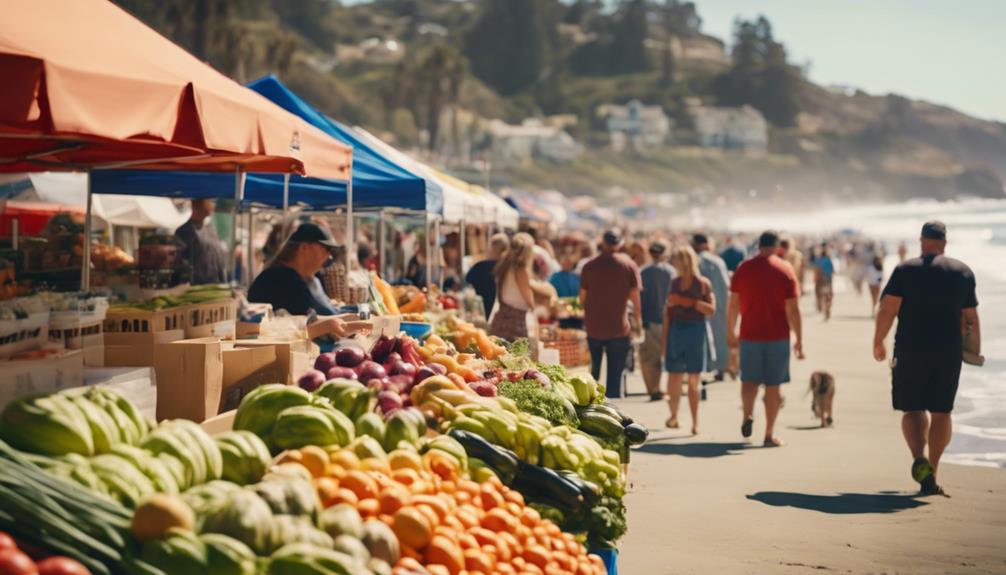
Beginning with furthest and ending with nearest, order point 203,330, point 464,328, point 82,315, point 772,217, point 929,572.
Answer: point 772,217, point 464,328, point 929,572, point 203,330, point 82,315

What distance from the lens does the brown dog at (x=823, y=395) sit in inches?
452

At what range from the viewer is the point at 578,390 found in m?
6.63

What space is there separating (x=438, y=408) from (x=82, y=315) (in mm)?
1548

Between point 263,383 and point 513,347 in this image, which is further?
point 513,347

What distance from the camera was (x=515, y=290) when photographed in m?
11.1

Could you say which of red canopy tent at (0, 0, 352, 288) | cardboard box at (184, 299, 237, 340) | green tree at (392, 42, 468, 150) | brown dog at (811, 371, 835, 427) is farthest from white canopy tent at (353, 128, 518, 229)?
green tree at (392, 42, 468, 150)

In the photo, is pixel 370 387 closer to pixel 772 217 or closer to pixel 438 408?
pixel 438 408

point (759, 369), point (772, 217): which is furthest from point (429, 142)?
point (759, 369)

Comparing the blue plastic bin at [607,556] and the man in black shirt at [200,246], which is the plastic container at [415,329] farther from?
the man in black shirt at [200,246]

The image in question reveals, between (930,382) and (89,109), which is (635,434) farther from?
(89,109)

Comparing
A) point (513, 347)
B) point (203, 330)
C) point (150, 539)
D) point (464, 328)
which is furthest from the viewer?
point (464, 328)

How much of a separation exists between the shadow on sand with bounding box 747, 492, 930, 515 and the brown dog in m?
2.97

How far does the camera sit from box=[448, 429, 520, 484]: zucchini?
4824mm

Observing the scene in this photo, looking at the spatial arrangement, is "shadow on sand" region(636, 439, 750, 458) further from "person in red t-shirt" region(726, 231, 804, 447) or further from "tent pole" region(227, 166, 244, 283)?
"tent pole" region(227, 166, 244, 283)
